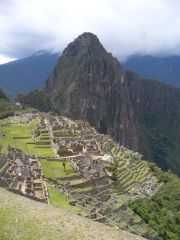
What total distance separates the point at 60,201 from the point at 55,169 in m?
11.7

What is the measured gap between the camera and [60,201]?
114 ft

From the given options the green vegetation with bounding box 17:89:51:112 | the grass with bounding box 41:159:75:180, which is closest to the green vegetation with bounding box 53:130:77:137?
the grass with bounding box 41:159:75:180

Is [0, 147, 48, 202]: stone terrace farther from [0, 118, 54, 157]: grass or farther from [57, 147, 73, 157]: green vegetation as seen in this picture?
[0, 118, 54, 157]: grass

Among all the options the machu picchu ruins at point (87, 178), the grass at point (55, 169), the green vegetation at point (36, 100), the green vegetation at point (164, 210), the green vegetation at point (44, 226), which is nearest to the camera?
the green vegetation at point (44, 226)

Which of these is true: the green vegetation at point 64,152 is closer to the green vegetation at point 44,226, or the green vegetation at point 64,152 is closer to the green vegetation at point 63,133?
the green vegetation at point 63,133

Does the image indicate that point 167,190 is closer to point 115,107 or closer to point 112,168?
point 112,168

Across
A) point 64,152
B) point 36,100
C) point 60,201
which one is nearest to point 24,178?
point 60,201

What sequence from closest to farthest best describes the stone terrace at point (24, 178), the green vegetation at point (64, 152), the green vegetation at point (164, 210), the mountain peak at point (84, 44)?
the stone terrace at point (24, 178), the green vegetation at point (164, 210), the green vegetation at point (64, 152), the mountain peak at point (84, 44)

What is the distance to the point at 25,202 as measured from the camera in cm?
2027

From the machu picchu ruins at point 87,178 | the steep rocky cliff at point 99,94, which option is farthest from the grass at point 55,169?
the steep rocky cliff at point 99,94

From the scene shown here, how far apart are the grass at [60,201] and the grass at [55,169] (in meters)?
5.32

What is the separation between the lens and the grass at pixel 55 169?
1738 inches

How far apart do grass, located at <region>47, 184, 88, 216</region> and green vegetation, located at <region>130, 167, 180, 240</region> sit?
881cm

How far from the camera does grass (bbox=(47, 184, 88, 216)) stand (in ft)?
108
